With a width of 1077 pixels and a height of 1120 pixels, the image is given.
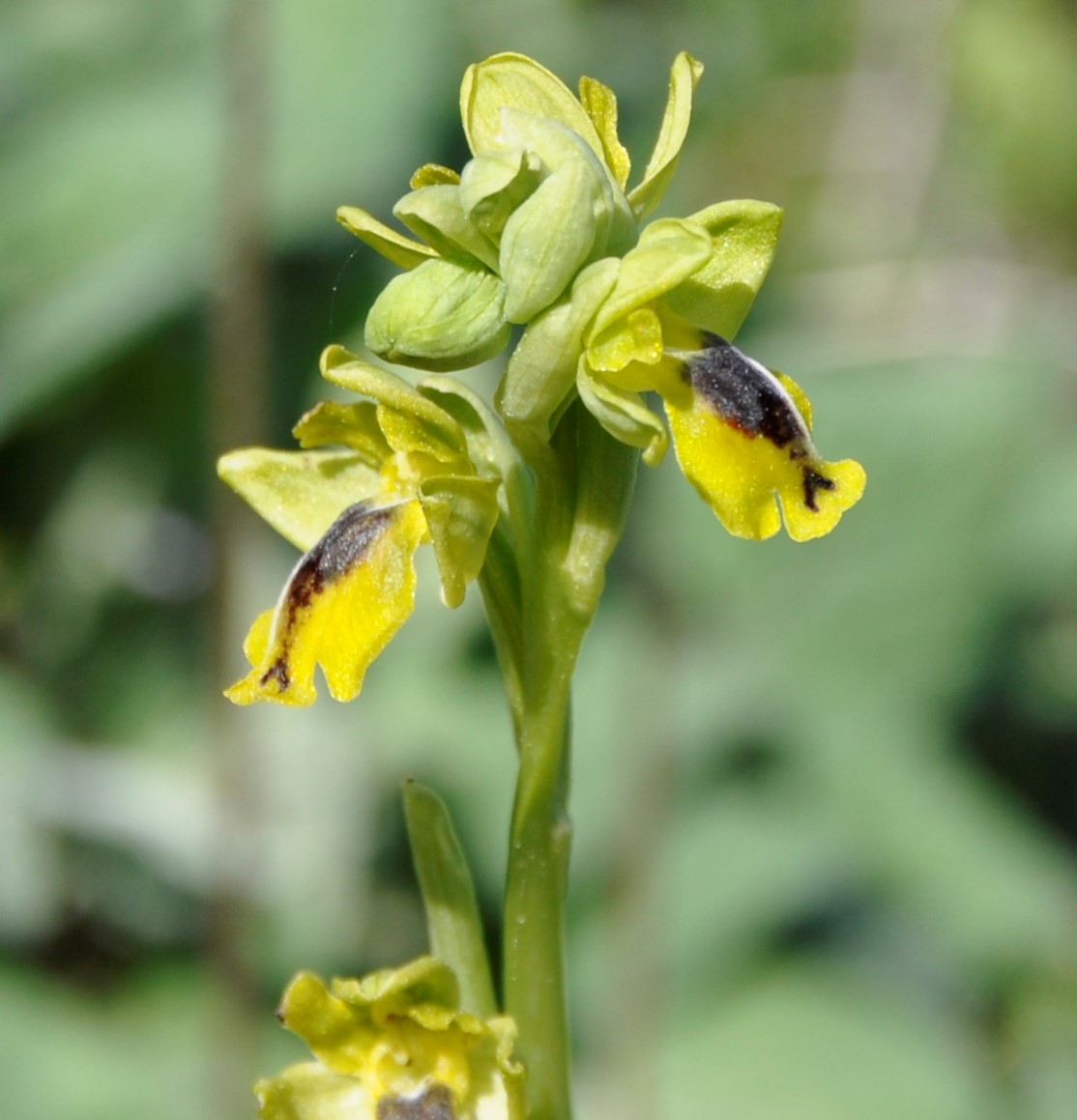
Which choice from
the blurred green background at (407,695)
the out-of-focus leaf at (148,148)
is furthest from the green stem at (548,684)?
the out-of-focus leaf at (148,148)

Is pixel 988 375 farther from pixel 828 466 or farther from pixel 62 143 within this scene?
pixel 828 466

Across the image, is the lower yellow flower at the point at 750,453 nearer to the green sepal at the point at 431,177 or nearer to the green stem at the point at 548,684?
the green stem at the point at 548,684

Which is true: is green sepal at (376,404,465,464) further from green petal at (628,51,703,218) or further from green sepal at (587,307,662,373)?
green petal at (628,51,703,218)

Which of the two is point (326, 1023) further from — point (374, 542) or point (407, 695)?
point (407, 695)

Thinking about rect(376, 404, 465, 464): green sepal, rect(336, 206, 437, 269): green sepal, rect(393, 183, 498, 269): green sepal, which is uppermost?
rect(336, 206, 437, 269): green sepal

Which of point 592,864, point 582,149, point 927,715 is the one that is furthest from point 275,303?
point 582,149

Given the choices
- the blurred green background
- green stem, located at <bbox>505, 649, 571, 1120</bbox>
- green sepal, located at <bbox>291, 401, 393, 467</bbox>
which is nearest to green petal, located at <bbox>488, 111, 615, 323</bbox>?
green sepal, located at <bbox>291, 401, 393, 467</bbox>

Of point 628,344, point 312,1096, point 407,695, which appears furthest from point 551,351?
point 407,695
